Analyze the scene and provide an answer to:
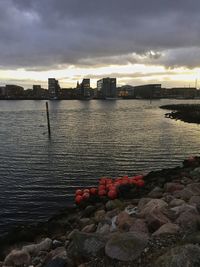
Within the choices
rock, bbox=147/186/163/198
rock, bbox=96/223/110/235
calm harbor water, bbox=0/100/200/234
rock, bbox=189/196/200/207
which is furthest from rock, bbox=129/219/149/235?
calm harbor water, bbox=0/100/200/234

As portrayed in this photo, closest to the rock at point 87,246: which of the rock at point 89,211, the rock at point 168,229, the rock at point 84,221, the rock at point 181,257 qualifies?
the rock at point 168,229

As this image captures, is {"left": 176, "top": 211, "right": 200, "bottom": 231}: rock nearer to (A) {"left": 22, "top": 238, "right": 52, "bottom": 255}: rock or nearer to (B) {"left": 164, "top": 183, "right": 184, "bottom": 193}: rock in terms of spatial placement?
(A) {"left": 22, "top": 238, "right": 52, "bottom": 255}: rock

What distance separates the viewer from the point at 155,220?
10.3 meters

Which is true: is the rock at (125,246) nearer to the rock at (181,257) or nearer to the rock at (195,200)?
the rock at (181,257)

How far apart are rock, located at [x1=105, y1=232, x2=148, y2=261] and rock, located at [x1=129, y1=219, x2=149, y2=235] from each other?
1396mm

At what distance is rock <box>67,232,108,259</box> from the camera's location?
8602mm

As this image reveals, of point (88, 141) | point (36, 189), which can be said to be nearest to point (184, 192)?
point (36, 189)

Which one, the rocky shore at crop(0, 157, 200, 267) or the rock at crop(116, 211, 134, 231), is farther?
the rock at crop(116, 211, 134, 231)

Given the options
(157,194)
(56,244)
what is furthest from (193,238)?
(157,194)

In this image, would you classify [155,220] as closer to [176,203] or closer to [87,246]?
[176,203]

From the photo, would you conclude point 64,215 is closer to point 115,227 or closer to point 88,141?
point 115,227

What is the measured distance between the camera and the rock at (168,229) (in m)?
9.18

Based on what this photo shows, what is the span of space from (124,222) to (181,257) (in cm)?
409

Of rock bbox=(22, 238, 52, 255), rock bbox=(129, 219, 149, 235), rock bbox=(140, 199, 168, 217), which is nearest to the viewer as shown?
Answer: rock bbox=(129, 219, 149, 235)
